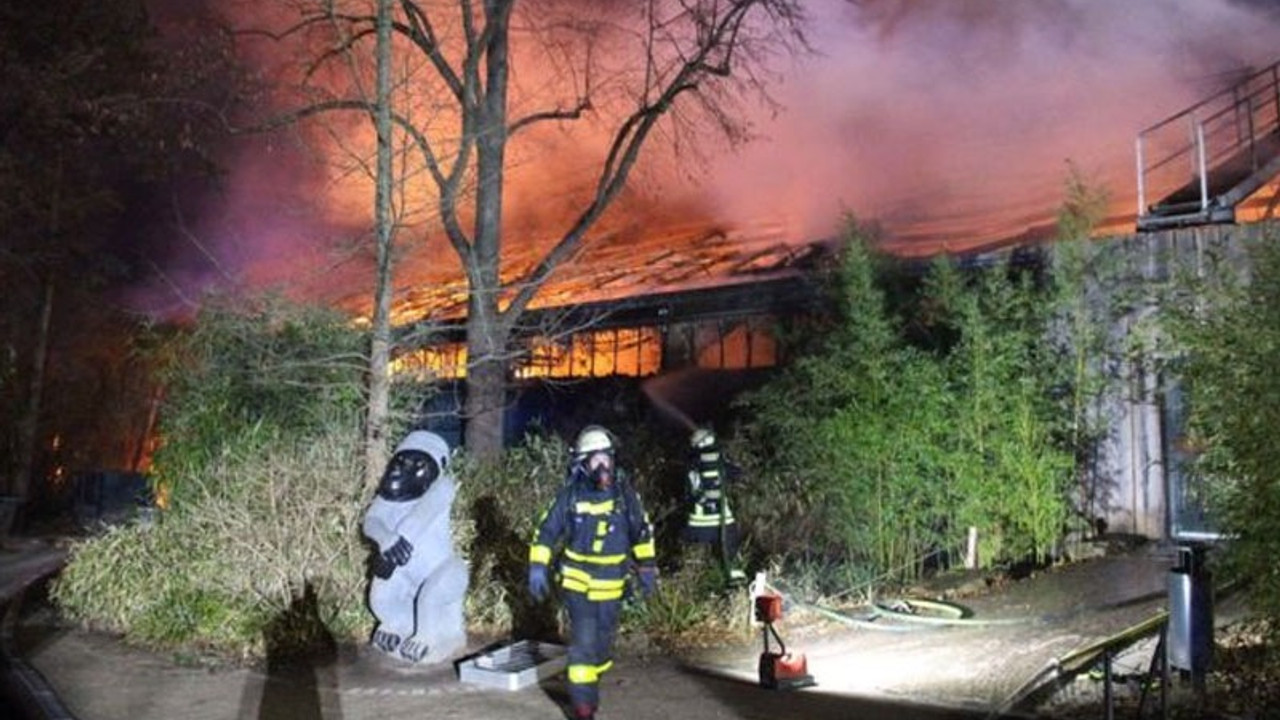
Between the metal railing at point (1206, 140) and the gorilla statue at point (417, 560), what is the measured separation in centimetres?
856

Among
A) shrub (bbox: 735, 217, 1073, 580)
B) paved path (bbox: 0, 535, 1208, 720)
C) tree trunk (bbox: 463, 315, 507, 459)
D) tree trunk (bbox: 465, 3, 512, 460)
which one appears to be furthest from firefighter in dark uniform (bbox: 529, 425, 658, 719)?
tree trunk (bbox: 463, 315, 507, 459)

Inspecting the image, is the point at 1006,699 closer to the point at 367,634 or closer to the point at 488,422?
the point at 367,634

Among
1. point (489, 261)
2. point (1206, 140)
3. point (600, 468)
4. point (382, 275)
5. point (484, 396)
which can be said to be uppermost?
point (1206, 140)

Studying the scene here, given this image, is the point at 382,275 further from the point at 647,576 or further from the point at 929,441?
the point at 929,441

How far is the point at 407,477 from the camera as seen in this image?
8359mm

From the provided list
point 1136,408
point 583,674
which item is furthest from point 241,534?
point 1136,408

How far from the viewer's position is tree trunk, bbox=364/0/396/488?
1002cm

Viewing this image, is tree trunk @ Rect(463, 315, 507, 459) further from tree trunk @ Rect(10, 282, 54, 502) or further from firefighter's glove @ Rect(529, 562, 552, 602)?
tree trunk @ Rect(10, 282, 54, 502)

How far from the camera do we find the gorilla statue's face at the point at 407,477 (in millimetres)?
8336

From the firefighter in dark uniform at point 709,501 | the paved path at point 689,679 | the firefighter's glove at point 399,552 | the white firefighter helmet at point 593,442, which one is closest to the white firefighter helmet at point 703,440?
the firefighter in dark uniform at point 709,501

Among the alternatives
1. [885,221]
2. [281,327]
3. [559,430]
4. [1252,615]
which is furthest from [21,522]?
[1252,615]

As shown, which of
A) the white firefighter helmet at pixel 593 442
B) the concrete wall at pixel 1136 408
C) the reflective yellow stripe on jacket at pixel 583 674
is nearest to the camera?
the reflective yellow stripe on jacket at pixel 583 674

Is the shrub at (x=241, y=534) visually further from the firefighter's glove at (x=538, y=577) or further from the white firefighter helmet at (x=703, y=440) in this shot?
the white firefighter helmet at (x=703, y=440)

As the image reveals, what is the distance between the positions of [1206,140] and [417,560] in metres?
14.5
